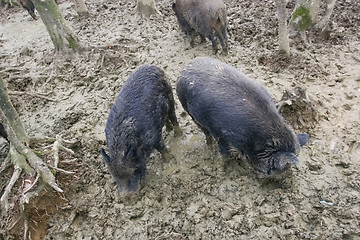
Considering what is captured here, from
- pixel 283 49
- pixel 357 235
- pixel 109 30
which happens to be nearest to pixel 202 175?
pixel 357 235

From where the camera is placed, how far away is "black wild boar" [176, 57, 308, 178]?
10.4 feet

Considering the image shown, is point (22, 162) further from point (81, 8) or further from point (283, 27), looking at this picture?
point (81, 8)

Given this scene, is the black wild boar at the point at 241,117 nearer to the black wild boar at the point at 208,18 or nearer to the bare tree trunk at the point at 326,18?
the black wild boar at the point at 208,18

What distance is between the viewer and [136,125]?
3.68 m

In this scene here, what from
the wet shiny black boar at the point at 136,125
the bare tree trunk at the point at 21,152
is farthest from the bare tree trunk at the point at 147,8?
the bare tree trunk at the point at 21,152

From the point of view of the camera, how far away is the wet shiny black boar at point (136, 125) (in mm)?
3502

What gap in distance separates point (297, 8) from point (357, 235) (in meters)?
4.33

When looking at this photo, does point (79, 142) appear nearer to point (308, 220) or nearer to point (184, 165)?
point (184, 165)

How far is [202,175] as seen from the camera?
3840 mm

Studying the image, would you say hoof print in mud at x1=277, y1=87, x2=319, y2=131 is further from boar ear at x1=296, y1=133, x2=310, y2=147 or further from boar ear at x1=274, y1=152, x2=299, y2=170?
boar ear at x1=274, y1=152, x2=299, y2=170

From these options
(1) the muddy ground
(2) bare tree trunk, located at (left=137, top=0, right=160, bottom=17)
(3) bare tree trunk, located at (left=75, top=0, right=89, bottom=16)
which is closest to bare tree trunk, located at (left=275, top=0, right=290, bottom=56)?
(1) the muddy ground

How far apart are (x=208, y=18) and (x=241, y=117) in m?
3.05

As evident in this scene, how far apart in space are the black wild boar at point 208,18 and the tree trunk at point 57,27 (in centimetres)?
256

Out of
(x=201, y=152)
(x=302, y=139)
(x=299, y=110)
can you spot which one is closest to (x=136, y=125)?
(x=201, y=152)
